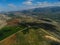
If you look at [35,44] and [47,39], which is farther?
[47,39]

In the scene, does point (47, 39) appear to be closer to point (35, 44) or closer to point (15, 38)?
point (35, 44)

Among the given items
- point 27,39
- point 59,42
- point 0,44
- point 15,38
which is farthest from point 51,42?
point 0,44

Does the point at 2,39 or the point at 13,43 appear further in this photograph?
the point at 2,39

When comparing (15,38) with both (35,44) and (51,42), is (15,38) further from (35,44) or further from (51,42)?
(51,42)

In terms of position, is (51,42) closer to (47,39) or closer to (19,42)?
(47,39)

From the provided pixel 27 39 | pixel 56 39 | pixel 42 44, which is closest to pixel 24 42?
pixel 27 39

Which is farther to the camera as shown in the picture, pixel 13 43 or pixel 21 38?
pixel 21 38

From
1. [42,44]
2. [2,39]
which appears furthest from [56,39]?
[2,39]
